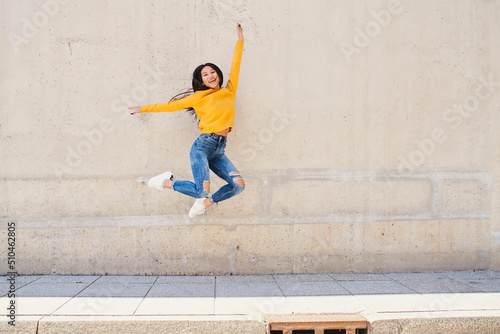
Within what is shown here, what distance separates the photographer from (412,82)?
4754mm

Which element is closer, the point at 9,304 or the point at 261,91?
the point at 9,304

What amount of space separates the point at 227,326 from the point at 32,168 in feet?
11.0

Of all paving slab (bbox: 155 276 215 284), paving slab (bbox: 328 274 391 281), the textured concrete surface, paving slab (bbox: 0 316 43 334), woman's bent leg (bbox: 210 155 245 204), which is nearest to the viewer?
paving slab (bbox: 0 316 43 334)

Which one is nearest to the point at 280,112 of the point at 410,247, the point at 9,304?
the point at 410,247

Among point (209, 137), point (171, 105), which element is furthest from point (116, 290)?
point (171, 105)

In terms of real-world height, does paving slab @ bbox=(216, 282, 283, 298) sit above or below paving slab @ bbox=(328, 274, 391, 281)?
above

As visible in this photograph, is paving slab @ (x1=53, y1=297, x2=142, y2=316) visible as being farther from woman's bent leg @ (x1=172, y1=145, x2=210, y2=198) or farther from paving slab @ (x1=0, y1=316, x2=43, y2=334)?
woman's bent leg @ (x1=172, y1=145, x2=210, y2=198)

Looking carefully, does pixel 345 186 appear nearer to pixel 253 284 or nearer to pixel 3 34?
pixel 253 284

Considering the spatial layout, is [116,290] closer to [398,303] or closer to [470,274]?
[398,303]

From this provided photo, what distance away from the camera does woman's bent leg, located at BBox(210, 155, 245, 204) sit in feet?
13.0

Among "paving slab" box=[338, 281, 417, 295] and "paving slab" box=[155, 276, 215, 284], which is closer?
"paving slab" box=[338, 281, 417, 295]

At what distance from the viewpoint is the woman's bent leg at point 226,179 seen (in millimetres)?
3971

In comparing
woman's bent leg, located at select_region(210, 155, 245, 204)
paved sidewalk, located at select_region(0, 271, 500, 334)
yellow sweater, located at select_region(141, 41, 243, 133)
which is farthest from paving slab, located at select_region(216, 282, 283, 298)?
yellow sweater, located at select_region(141, 41, 243, 133)

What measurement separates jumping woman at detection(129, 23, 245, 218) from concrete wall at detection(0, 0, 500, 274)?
50cm
